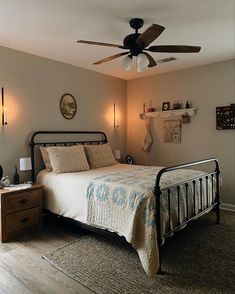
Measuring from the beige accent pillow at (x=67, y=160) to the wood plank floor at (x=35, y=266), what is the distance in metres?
0.87

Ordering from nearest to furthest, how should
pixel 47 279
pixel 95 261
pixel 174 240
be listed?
pixel 47 279
pixel 95 261
pixel 174 240

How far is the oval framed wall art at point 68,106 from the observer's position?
4363mm

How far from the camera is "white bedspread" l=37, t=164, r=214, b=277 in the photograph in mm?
2303

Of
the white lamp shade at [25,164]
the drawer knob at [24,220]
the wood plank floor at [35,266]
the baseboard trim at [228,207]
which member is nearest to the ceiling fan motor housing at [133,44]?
the white lamp shade at [25,164]

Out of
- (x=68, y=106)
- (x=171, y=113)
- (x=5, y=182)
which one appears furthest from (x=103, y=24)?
(x=171, y=113)

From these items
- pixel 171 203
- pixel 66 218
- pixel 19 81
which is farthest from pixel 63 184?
pixel 19 81

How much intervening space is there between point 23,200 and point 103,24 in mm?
2440

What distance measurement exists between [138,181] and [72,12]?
1958 mm

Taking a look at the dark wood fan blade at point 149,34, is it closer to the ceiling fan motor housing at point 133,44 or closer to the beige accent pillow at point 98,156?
the ceiling fan motor housing at point 133,44

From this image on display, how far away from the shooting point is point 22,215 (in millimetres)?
3256

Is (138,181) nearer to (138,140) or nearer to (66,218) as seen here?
(66,218)

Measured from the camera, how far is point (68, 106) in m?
4.46

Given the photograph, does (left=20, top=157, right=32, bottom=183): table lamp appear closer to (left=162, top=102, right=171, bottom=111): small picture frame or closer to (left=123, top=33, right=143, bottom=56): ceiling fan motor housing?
(left=123, top=33, right=143, bottom=56): ceiling fan motor housing

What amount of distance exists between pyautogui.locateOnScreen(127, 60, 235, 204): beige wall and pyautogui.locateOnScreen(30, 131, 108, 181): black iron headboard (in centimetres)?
103
